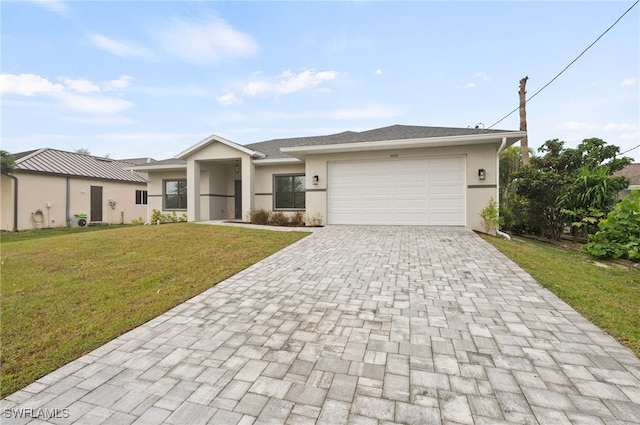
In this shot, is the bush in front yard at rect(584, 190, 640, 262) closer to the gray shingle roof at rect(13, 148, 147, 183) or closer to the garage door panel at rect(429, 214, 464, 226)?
the garage door panel at rect(429, 214, 464, 226)

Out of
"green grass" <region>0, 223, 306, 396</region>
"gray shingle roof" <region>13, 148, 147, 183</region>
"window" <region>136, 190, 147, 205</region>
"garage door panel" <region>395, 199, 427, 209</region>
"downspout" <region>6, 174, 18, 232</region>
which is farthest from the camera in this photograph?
"window" <region>136, 190, 147, 205</region>

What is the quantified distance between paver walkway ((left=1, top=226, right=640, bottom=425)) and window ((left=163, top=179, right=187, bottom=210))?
39.8 ft

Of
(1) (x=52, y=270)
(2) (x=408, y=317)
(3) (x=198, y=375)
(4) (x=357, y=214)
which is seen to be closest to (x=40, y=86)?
(1) (x=52, y=270)

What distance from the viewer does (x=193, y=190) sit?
12922 mm

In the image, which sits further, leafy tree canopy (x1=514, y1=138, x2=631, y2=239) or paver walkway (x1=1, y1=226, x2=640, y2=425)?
leafy tree canopy (x1=514, y1=138, x2=631, y2=239)

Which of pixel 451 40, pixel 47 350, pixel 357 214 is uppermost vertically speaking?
pixel 451 40

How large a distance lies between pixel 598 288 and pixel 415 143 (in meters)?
6.28

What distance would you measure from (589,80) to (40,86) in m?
23.5

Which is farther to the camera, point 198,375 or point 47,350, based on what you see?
point 47,350

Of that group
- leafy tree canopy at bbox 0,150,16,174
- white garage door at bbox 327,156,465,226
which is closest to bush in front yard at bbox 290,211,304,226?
white garage door at bbox 327,156,465,226

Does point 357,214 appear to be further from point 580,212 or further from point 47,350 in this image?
point 47,350

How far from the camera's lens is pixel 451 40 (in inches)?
440

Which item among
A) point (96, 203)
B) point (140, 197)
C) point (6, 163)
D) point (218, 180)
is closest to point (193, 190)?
point (218, 180)

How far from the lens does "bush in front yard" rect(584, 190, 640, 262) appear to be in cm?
672
